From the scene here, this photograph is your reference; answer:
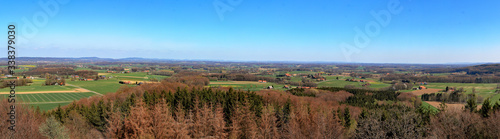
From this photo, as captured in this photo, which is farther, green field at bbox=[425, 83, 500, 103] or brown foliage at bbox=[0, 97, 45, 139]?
green field at bbox=[425, 83, 500, 103]

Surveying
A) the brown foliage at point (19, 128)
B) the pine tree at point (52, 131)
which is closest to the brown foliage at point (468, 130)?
the pine tree at point (52, 131)

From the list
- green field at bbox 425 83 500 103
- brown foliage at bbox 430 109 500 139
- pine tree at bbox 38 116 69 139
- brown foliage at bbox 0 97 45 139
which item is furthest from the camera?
green field at bbox 425 83 500 103

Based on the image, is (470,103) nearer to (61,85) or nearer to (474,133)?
(474,133)

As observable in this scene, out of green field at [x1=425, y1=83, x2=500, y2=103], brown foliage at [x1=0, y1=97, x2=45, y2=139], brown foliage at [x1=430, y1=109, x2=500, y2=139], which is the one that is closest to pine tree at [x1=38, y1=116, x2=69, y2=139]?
brown foliage at [x1=0, y1=97, x2=45, y2=139]

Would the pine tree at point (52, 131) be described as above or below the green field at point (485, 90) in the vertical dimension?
below

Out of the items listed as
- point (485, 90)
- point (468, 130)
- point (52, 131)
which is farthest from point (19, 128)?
point (485, 90)

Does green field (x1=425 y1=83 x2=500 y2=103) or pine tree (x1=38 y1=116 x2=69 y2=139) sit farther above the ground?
green field (x1=425 y1=83 x2=500 y2=103)

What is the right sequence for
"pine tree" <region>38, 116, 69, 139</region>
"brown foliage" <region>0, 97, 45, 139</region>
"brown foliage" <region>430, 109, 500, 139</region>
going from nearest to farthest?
"brown foliage" <region>0, 97, 45, 139</region>, "pine tree" <region>38, 116, 69, 139</region>, "brown foliage" <region>430, 109, 500, 139</region>

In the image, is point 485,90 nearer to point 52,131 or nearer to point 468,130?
point 468,130

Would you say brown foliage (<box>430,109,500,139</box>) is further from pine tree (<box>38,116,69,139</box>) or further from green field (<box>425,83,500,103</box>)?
green field (<box>425,83,500,103</box>)

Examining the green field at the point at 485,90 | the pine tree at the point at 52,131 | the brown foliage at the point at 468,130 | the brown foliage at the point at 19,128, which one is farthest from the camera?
the green field at the point at 485,90

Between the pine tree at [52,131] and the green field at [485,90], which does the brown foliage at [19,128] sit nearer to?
the pine tree at [52,131]
